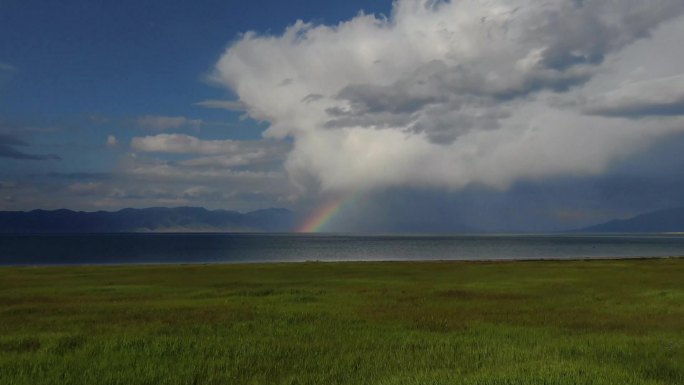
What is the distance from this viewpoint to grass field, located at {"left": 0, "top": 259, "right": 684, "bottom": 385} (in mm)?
14008

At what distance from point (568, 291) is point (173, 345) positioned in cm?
3249

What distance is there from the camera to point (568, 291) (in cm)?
3912

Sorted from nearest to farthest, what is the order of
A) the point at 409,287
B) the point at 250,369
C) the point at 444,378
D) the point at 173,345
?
1. the point at 444,378
2. the point at 250,369
3. the point at 173,345
4. the point at 409,287

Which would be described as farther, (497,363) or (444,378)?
(497,363)

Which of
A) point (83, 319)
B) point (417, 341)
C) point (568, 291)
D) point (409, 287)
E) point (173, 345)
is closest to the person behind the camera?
point (173, 345)

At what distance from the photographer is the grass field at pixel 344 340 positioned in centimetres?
1401

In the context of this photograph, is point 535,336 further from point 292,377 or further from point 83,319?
point 83,319

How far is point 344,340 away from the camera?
63.2 feet

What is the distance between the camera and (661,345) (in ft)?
59.4

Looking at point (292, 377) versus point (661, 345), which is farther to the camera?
point (661, 345)

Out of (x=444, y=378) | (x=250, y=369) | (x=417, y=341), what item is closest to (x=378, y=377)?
(x=444, y=378)

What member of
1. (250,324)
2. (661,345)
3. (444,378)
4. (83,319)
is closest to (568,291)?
(661,345)

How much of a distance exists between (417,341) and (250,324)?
7.98 meters

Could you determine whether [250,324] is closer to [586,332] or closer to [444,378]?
[444,378]
